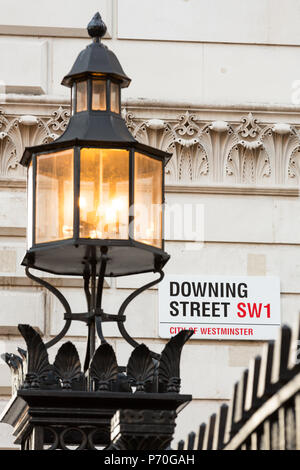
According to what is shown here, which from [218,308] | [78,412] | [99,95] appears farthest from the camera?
[218,308]

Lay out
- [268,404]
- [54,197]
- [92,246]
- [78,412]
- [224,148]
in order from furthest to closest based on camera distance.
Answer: [224,148] < [54,197] < [92,246] < [78,412] < [268,404]

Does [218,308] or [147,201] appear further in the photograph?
[218,308]

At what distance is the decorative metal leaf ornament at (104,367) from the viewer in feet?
16.4

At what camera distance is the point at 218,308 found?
10.8 m

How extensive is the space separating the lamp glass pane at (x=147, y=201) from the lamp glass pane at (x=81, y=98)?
1.13ft

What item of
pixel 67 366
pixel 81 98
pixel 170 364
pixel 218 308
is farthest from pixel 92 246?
pixel 218 308

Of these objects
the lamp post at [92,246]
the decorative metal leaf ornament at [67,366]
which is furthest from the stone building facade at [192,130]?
the decorative metal leaf ornament at [67,366]

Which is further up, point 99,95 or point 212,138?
point 212,138

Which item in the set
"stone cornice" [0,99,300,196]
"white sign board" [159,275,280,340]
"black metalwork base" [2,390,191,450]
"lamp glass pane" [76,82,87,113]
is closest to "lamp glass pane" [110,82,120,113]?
"lamp glass pane" [76,82,87,113]

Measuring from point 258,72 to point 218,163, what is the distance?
87cm

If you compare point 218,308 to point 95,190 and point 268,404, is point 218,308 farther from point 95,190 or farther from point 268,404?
point 268,404

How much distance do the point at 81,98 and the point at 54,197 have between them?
0.46m

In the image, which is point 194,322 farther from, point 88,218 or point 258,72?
point 88,218

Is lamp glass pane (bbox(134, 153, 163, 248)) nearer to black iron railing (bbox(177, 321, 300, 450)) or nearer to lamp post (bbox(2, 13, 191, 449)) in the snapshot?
lamp post (bbox(2, 13, 191, 449))
